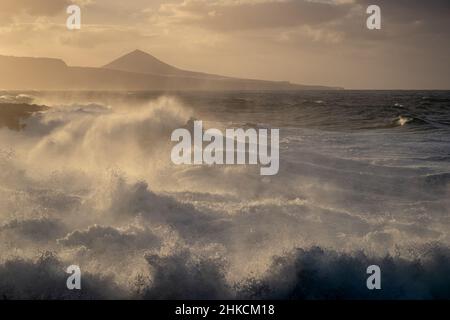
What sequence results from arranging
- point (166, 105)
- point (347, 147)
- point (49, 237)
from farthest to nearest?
point (166, 105) → point (347, 147) → point (49, 237)

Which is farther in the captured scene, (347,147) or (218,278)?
(347,147)

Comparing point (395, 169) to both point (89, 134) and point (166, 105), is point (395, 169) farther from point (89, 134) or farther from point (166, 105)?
point (166, 105)

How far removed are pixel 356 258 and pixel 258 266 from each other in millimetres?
1867

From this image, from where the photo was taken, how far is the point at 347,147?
20281 millimetres

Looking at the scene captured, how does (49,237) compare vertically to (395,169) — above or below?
below

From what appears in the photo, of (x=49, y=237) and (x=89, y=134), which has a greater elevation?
(x=89, y=134)

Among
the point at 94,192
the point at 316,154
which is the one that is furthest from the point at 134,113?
the point at 94,192

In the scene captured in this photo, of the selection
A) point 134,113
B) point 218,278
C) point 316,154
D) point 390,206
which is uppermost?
point 134,113

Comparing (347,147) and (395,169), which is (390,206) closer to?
(395,169)

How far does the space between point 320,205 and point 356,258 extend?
3091 mm

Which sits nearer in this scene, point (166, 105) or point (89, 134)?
point (89, 134)

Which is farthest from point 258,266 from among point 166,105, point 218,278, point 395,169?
point 166,105

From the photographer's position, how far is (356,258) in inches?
344

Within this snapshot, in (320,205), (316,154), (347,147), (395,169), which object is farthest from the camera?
(347,147)
